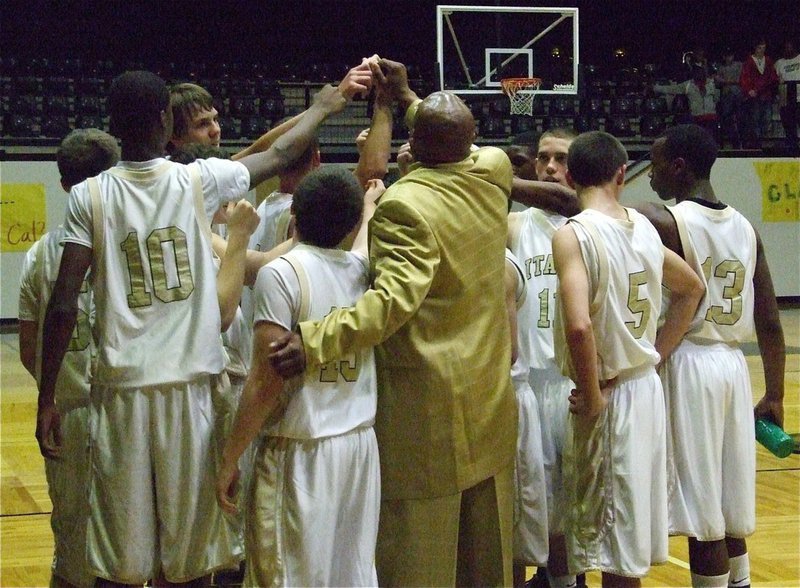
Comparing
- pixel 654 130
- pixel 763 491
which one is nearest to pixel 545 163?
pixel 763 491

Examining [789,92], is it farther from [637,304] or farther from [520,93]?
[637,304]

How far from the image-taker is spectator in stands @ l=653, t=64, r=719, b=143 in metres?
16.7

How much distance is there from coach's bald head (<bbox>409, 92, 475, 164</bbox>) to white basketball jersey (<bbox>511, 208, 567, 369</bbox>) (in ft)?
4.07

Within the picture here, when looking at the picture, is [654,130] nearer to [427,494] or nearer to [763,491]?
[763,491]

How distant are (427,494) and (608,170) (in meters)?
1.40

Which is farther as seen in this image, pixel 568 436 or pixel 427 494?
pixel 568 436

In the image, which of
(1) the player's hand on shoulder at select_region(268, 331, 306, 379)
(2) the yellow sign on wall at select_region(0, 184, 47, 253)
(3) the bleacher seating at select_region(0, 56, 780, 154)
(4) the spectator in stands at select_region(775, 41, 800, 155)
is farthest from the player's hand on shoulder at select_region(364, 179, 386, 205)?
(4) the spectator in stands at select_region(775, 41, 800, 155)

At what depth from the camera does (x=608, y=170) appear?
153 inches

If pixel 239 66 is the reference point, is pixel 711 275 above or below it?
below

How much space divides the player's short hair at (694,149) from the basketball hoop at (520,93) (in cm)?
705

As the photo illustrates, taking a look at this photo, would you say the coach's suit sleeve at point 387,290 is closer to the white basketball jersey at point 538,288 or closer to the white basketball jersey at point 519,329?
the white basketball jersey at point 519,329

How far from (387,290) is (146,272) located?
0.78 m

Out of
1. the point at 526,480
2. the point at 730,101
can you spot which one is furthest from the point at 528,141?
the point at 730,101

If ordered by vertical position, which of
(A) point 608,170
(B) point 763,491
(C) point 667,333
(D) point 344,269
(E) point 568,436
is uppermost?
(A) point 608,170
